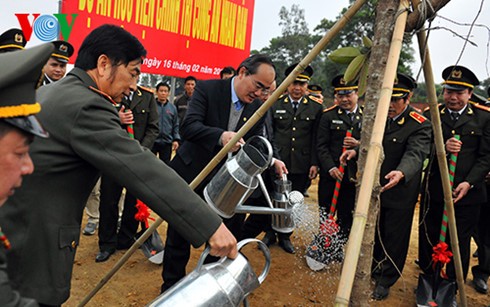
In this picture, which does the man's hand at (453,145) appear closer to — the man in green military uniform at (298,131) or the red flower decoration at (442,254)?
the red flower decoration at (442,254)

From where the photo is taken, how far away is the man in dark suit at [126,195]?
3.96 m

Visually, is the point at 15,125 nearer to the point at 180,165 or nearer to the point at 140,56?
the point at 140,56

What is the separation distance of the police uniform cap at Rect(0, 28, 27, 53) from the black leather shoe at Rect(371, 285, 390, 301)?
4197mm

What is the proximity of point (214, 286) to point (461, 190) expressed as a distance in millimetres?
2945

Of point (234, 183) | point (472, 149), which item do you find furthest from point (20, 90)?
point (472, 149)

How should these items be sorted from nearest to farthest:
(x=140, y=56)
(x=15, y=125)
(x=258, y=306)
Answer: (x=15, y=125) → (x=140, y=56) → (x=258, y=306)

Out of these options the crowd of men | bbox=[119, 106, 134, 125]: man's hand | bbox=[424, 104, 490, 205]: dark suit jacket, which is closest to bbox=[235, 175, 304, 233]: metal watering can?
the crowd of men

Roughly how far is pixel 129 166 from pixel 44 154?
329 mm

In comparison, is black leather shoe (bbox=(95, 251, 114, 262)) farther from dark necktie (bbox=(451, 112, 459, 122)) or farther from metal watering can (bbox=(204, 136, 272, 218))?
dark necktie (bbox=(451, 112, 459, 122))

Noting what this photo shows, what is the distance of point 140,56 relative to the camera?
1.70 metres

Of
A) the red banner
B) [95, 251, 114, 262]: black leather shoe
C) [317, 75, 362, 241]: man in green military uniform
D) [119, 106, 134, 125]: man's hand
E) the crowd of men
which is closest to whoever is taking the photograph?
the crowd of men

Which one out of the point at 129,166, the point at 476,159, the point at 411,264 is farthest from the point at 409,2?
the point at 411,264

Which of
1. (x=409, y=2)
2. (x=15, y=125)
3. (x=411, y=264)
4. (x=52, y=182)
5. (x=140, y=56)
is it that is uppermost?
(x=409, y=2)

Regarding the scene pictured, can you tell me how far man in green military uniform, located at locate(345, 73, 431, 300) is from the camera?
3482 mm
